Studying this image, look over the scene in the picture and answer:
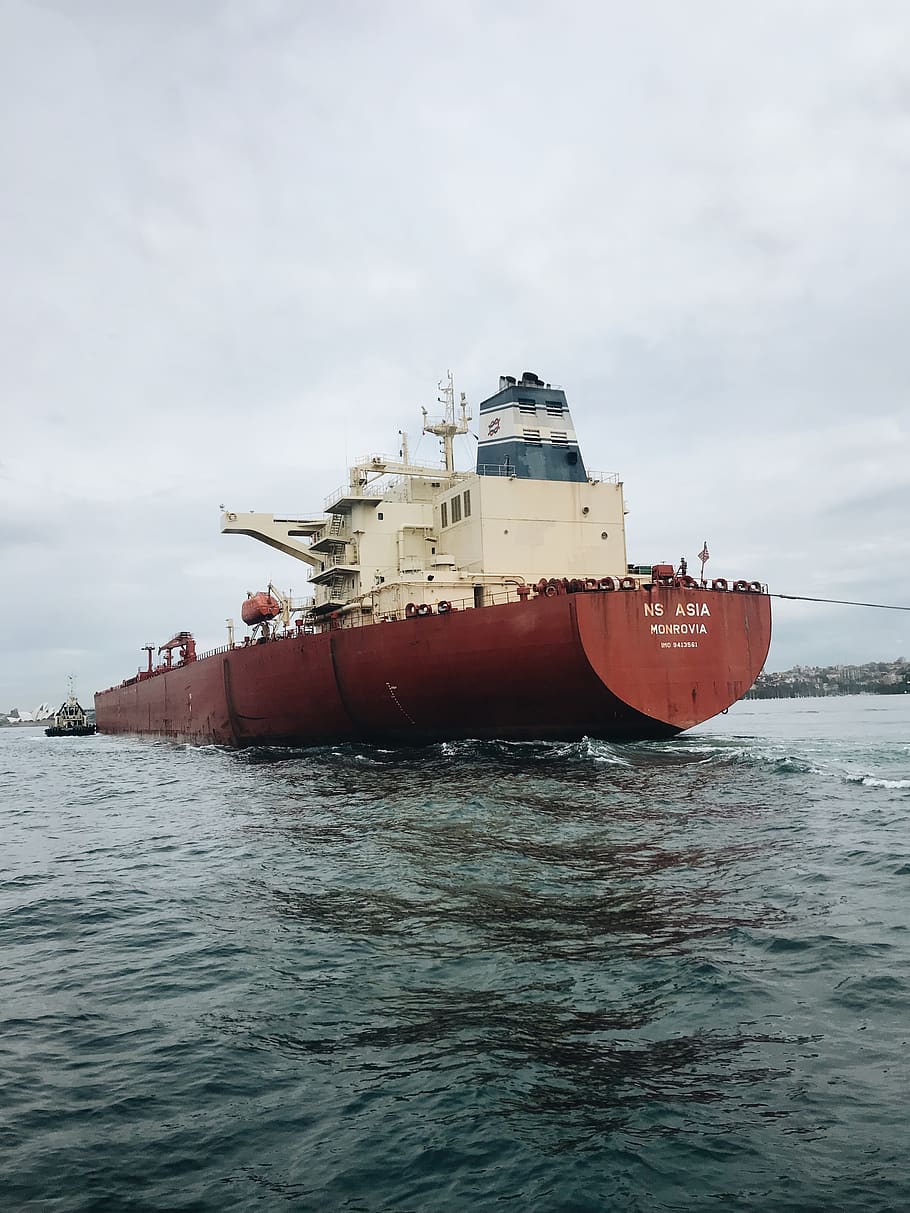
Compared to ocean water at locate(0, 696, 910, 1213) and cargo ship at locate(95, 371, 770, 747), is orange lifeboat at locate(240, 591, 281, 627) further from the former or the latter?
ocean water at locate(0, 696, 910, 1213)

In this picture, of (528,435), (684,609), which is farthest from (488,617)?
(528,435)

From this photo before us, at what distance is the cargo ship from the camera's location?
1908 centimetres

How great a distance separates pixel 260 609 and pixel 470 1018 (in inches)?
1124

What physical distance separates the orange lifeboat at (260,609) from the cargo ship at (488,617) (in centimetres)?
8

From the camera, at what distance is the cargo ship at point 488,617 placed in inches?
751

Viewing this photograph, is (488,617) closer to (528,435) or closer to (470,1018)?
(528,435)

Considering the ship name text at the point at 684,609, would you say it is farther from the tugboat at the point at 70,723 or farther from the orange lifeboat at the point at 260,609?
the tugboat at the point at 70,723

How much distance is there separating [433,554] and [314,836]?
16.3 m

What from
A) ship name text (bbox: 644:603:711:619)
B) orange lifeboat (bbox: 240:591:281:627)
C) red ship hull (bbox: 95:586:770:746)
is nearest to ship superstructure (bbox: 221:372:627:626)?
red ship hull (bbox: 95:586:770:746)

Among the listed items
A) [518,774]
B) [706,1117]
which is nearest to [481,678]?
[518,774]

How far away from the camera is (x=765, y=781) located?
14.9 metres

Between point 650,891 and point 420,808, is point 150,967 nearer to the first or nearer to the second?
point 650,891

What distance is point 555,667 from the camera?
1883 cm

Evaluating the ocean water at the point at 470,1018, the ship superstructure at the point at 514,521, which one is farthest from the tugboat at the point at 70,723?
the ocean water at the point at 470,1018
